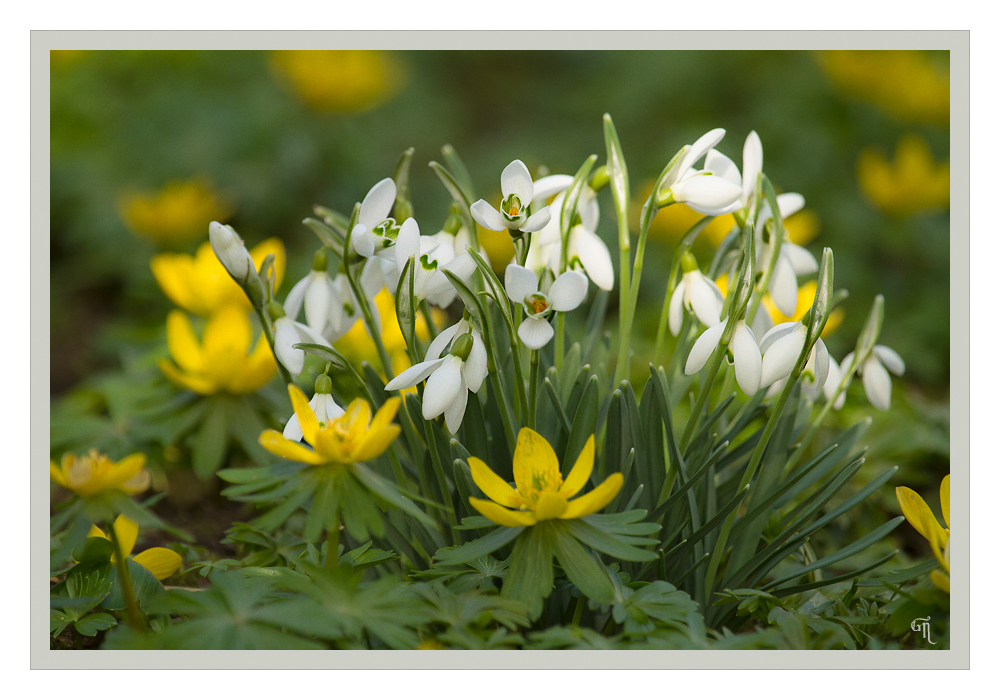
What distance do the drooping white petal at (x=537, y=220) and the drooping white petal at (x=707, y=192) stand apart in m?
0.16

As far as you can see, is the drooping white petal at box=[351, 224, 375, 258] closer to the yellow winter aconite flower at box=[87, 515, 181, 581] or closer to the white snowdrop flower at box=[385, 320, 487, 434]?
the white snowdrop flower at box=[385, 320, 487, 434]

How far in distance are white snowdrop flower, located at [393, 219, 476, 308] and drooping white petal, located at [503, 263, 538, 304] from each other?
0.22 feet

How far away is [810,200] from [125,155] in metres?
2.28

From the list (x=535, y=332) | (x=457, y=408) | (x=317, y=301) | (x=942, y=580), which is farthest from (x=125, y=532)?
(x=942, y=580)

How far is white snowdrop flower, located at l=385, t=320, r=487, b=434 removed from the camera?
30.4 inches

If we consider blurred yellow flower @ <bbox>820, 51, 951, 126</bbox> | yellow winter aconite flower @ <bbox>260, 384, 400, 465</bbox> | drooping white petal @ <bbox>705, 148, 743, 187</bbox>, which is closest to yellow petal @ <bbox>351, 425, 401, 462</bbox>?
yellow winter aconite flower @ <bbox>260, 384, 400, 465</bbox>

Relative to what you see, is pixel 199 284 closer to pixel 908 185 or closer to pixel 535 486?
pixel 535 486

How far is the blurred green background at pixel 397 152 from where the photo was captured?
7.38 feet

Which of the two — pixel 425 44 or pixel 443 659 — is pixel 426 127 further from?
pixel 443 659

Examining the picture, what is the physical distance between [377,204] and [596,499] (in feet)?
1.22

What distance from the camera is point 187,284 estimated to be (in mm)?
1420

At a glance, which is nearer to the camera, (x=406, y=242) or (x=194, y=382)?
(x=406, y=242)

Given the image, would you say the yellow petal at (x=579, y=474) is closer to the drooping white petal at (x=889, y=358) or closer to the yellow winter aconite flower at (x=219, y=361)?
A: the drooping white petal at (x=889, y=358)

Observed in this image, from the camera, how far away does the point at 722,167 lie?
36.6 inches
